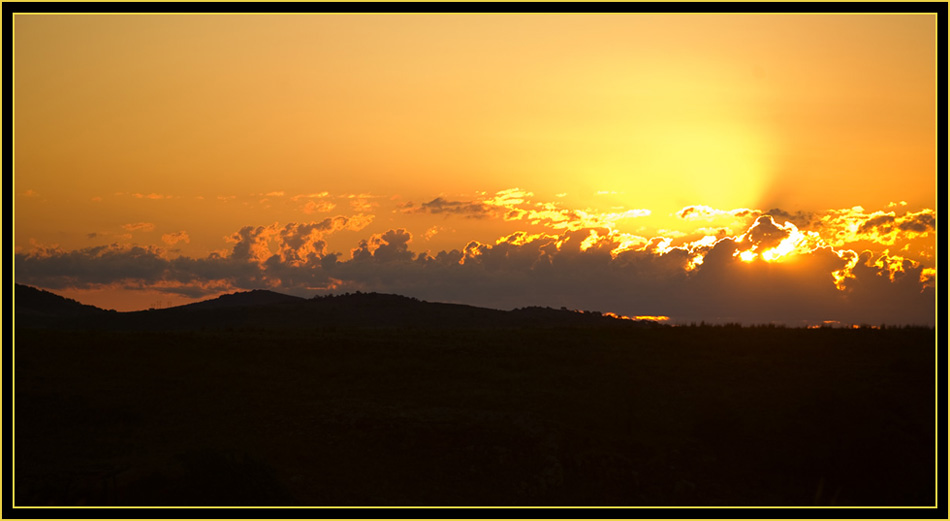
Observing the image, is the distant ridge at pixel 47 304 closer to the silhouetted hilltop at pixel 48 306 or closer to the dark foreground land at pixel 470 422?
the silhouetted hilltop at pixel 48 306

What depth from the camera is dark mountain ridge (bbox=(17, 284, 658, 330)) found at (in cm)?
6600

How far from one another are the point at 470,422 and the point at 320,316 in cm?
4675

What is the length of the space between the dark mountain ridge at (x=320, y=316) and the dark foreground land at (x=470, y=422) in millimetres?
27807

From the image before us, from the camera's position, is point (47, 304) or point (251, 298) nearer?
point (47, 304)

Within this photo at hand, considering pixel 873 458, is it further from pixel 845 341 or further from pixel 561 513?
pixel 845 341

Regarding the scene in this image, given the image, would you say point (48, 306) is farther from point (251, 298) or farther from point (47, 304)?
point (251, 298)

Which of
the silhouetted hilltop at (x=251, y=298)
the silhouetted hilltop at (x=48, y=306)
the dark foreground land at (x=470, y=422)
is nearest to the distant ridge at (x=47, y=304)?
the silhouetted hilltop at (x=48, y=306)

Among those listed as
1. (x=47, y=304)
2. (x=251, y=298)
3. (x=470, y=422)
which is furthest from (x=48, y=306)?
(x=470, y=422)

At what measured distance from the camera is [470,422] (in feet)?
78.2

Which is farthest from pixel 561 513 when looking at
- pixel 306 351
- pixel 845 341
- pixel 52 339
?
pixel 52 339

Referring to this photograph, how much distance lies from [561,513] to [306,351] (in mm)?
18217

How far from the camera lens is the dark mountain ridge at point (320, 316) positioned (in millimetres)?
66000

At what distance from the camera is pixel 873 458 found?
70.5 ft

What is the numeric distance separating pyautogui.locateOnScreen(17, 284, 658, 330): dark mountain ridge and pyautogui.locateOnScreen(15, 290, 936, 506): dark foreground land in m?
27.8
